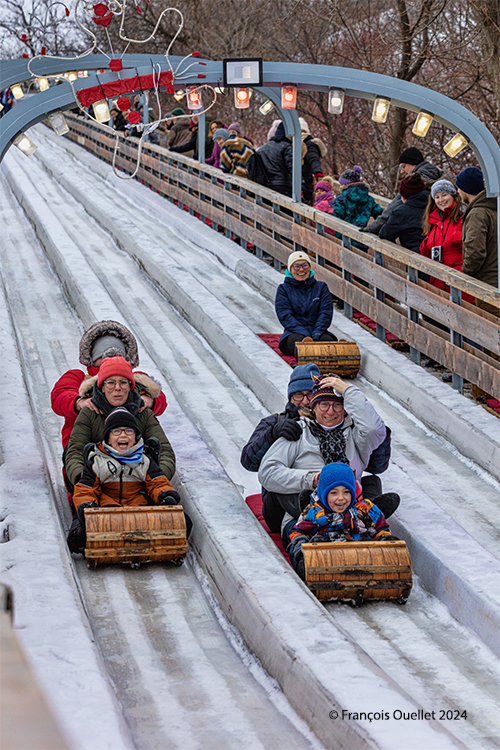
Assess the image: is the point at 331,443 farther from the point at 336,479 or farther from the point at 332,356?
the point at 332,356

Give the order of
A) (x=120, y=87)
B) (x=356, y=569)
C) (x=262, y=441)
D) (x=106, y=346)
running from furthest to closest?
1. (x=120, y=87)
2. (x=106, y=346)
3. (x=262, y=441)
4. (x=356, y=569)

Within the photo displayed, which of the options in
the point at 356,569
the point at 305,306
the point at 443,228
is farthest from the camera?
the point at 305,306

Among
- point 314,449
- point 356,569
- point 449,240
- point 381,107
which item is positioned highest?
point 381,107

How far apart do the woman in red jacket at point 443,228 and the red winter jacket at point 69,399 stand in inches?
126

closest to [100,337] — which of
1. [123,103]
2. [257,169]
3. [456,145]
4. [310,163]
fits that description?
[123,103]

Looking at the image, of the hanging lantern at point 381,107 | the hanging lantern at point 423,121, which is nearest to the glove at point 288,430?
the hanging lantern at point 423,121

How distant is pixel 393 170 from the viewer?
17594 millimetres

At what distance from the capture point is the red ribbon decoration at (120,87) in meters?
7.83

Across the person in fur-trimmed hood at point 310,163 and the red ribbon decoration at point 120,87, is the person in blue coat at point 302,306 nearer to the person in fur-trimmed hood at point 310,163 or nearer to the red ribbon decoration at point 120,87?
the red ribbon decoration at point 120,87

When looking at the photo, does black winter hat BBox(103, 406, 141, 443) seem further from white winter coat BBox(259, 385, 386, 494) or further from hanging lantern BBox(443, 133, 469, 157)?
hanging lantern BBox(443, 133, 469, 157)

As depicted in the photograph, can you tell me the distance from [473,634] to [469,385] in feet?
11.5

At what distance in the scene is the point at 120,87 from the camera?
8242 mm

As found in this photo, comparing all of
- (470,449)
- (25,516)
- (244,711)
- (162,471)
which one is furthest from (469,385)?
(244,711)

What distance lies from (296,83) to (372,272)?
2.05 m
